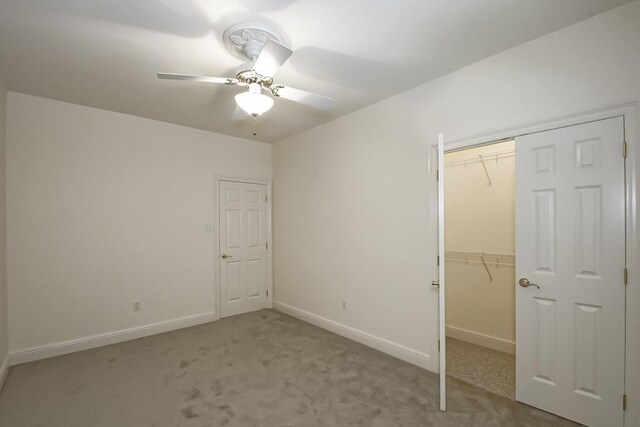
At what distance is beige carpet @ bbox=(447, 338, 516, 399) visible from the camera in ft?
8.23

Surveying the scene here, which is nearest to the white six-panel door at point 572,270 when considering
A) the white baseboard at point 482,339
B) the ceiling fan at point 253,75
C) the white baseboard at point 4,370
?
the white baseboard at point 482,339

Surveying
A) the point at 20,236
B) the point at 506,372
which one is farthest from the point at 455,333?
the point at 20,236

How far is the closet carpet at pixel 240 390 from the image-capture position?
82.7 inches

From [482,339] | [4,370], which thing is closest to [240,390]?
[4,370]

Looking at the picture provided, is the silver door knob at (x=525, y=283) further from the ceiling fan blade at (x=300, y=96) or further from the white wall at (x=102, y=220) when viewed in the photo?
the white wall at (x=102, y=220)

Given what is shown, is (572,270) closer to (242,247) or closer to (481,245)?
(481,245)

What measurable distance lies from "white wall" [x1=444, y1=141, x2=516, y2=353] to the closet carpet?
3.58 feet

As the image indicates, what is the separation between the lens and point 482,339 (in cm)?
336

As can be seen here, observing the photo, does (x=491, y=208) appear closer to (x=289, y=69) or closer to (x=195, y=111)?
(x=289, y=69)

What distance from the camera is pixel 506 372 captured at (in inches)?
107

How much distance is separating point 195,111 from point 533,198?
354 centimetres

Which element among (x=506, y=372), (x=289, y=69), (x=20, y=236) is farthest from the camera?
(x=20, y=236)

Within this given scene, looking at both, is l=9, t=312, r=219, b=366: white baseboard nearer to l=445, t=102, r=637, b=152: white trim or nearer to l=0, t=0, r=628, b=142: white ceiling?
l=0, t=0, r=628, b=142: white ceiling

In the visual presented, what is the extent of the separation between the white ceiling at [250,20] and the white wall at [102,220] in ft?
1.58
